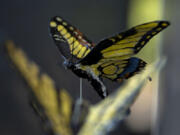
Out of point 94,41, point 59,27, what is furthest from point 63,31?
point 94,41

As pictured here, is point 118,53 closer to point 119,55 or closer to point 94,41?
point 119,55

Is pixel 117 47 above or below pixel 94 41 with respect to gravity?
above

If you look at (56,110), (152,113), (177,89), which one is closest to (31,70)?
(56,110)

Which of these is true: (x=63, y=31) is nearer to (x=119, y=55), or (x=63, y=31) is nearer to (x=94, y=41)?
(x=119, y=55)

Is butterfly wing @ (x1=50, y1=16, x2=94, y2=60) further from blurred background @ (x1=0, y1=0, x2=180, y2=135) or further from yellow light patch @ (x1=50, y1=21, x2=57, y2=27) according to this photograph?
blurred background @ (x1=0, y1=0, x2=180, y2=135)

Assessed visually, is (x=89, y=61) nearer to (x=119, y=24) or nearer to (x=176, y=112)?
(x=119, y=24)

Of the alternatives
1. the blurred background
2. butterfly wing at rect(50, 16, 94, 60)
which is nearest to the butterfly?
butterfly wing at rect(50, 16, 94, 60)

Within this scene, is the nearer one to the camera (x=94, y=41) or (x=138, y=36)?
(x=138, y=36)
